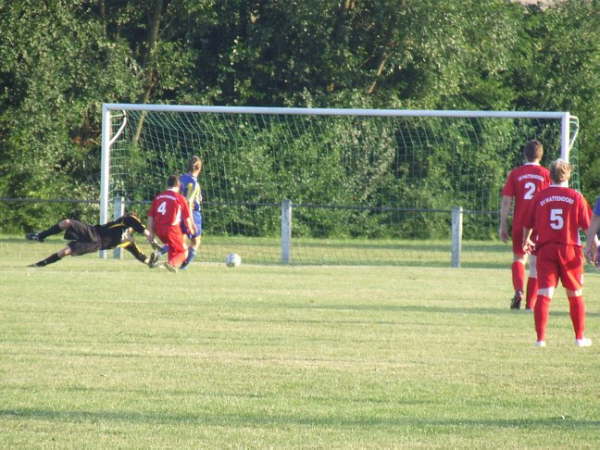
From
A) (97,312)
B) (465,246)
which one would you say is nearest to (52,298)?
(97,312)

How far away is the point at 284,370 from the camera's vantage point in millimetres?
8570

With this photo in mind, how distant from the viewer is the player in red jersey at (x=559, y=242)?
9758 millimetres

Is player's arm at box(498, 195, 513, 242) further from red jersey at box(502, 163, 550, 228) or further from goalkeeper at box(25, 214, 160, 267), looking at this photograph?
goalkeeper at box(25, 214, 160, 267)

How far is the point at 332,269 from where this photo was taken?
20266 mm

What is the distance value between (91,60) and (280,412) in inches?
1012

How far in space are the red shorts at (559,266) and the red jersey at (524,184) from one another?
2.68 m

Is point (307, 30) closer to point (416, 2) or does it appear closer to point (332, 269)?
point (416, 2)

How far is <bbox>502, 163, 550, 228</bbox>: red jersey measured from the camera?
12492 millimetres

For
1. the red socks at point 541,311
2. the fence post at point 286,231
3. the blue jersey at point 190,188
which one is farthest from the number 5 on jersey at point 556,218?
the fence post at point 286,231

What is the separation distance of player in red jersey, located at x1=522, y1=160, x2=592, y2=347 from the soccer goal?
594 inches

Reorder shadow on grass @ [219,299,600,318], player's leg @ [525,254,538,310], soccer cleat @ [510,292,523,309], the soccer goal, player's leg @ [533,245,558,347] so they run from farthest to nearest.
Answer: the soccer goal → shadow on grass @ [219,299,600,318] → soccer cleat @ [510,292,523,309] → player's leg @ [525,254,538,310] → player's leg @ [533,245,558,347]

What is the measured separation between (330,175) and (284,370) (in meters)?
17.3

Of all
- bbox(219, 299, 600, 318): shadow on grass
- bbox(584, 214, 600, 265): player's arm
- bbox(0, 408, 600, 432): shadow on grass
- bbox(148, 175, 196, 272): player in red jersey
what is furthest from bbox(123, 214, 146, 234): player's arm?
bbox(0, 408, 600, 432): shadow on grass

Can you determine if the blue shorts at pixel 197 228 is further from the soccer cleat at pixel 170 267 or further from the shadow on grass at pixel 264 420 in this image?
the shadow on grass at pixel 264 420
